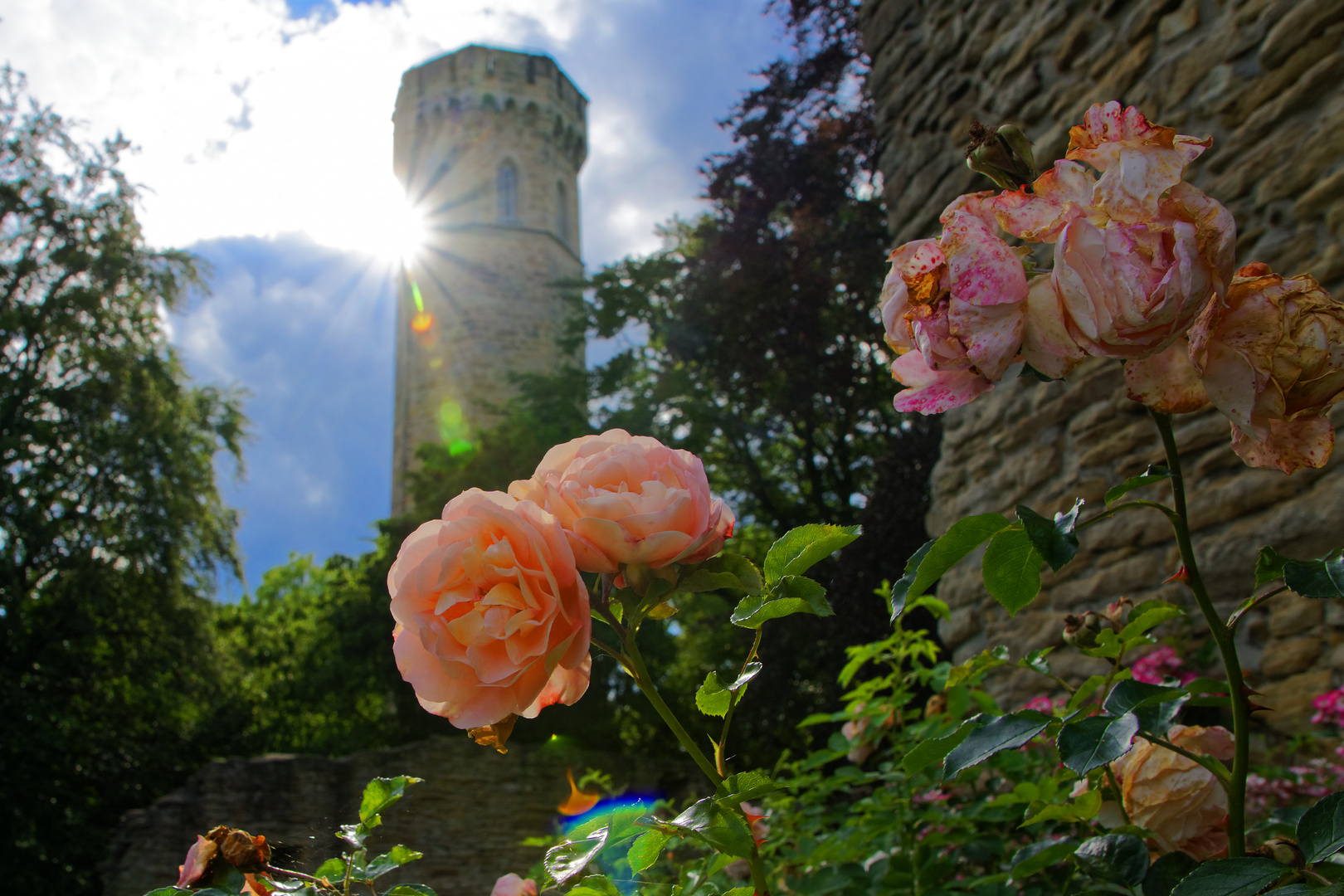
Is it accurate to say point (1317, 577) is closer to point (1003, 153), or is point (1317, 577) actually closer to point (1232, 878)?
point (1232, 878)

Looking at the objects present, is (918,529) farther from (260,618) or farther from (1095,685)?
(260,618)

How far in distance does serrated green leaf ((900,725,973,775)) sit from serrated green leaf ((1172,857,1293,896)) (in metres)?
0.23

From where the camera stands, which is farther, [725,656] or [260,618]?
[260,618]

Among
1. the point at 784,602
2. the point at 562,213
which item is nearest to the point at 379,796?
the point at 784,602

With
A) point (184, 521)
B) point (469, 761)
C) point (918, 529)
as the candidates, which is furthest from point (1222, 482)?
point (184, 521)

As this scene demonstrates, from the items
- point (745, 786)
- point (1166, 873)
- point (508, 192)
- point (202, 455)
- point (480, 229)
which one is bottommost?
point (1166, 873)

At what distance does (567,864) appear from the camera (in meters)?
0.77

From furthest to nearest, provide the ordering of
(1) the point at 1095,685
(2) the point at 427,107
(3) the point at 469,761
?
(2) the point at 427,107 < (3) the point at 469,761 < (1) the point at 1095,685

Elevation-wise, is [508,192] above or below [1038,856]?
above

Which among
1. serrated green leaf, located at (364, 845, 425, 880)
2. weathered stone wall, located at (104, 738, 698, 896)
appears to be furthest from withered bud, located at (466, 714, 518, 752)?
weathered stone wall, located at (104, 738, 698, 896)

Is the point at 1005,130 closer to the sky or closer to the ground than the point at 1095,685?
closer to the sky

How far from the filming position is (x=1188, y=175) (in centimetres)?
312

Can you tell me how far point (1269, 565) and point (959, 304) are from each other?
38 centimetres

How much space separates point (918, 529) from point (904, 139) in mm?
3818
